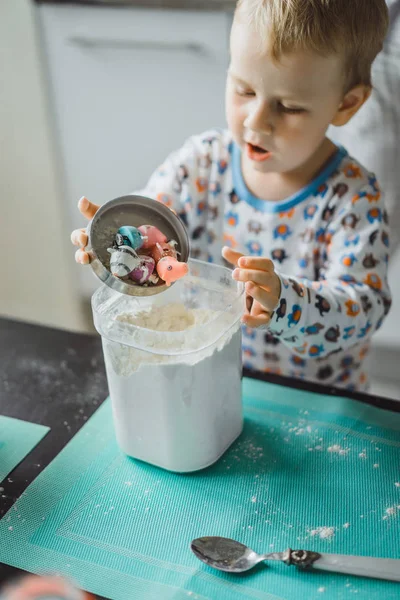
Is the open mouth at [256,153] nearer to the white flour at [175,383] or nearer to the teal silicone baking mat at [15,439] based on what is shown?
the white flour at [175,383]

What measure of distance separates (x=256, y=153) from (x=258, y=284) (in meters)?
0.23

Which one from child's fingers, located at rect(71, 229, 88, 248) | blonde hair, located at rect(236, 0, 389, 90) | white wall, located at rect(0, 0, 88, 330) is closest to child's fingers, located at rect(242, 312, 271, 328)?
child's fingers, located at rect(71, 229, 88, 248)

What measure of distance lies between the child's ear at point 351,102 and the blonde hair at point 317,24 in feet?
0.20

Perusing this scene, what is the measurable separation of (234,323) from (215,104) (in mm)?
1107

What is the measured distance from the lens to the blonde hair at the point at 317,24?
83cm

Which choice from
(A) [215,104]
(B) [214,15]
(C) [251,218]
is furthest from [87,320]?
(C) [251,218]

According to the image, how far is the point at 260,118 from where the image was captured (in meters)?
0.87

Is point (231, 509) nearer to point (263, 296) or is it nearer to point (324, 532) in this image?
point (324, 532)

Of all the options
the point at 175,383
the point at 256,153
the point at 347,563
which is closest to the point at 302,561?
the point at 347,563

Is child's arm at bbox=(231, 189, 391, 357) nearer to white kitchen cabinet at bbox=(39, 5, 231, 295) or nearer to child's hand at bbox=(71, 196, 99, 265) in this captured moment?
child's hand at bbox=(71, 196, 99, 265)

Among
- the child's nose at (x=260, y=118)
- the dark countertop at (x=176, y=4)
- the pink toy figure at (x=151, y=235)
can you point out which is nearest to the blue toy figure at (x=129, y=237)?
the pink toy figure at (x=151, y=235)

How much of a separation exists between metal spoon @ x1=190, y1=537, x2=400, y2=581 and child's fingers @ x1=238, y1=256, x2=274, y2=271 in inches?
12.0

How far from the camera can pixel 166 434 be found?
79cm

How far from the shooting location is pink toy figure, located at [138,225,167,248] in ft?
2.54
